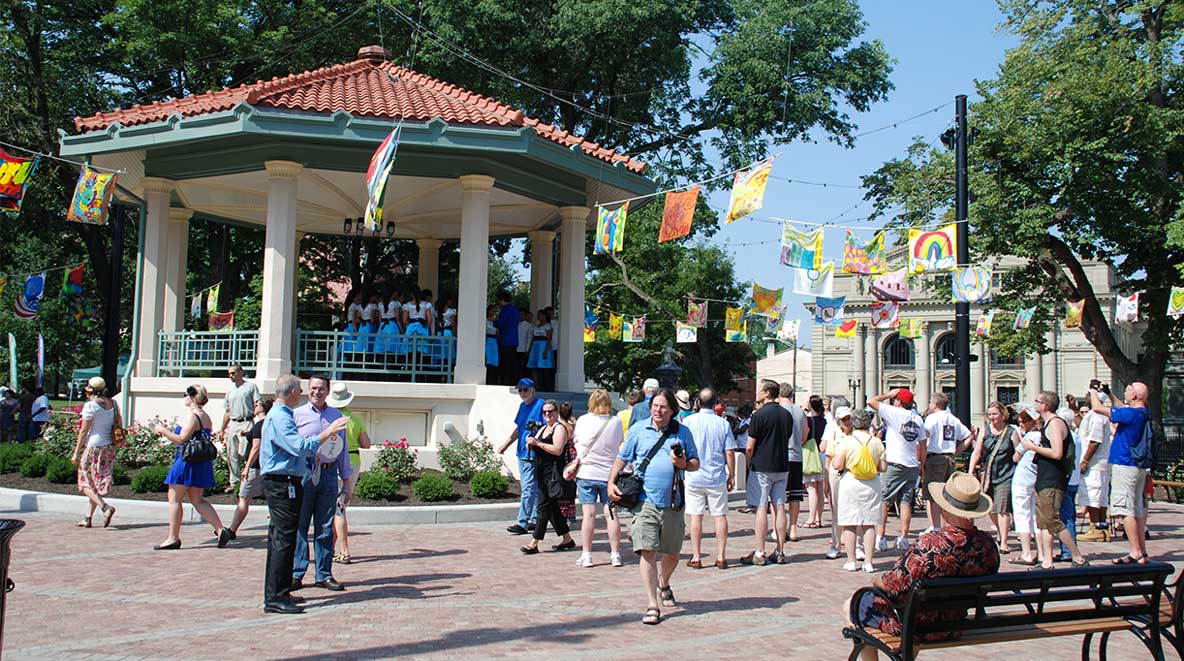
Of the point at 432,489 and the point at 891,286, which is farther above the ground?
the point at 891,286

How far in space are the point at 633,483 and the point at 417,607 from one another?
1.96 m

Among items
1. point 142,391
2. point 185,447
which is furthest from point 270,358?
point 185,447

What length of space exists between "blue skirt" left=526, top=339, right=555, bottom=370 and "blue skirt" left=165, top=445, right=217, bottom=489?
8523 millimetres

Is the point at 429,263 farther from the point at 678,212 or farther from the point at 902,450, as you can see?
the point at 902,450

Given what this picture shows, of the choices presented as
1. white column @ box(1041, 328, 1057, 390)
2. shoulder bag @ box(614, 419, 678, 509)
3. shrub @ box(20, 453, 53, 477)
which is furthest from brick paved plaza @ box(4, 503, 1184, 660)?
white column @ box(1041, 328, 1057, 390)

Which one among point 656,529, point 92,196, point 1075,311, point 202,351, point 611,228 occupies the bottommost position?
point 656,529

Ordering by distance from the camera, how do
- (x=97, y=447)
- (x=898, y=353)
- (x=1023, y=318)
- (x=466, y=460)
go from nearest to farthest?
(x=97, y=447), (x=466, y=460), (x=1023, y=318), (x=898, y=353)

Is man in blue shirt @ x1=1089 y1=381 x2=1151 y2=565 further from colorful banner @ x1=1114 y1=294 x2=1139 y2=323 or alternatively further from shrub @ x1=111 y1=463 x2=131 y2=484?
colorful banner @ x1=1114 y1=294 x2=1139 y2=323

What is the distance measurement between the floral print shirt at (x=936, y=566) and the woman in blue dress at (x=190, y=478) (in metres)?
7.23

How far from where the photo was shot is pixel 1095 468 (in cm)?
1186

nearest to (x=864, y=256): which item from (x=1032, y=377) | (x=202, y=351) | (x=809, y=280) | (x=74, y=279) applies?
(x=809, y=280)

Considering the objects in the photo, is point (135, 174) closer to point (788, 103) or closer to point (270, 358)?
point (270, 358)

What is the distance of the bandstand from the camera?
1510 cm

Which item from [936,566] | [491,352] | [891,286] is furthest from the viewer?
[891,286]
